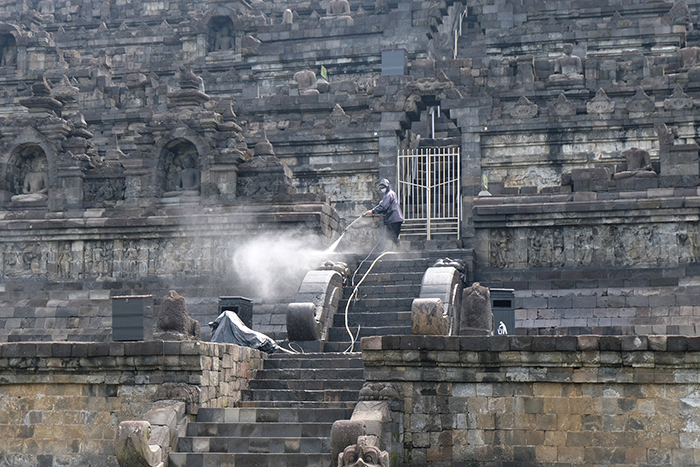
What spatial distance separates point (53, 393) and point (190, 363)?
96.2 inches

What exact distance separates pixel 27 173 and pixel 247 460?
15.0 meters

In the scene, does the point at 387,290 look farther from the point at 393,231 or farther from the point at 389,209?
the point at 389,209

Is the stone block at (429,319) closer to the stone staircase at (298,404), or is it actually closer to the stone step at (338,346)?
the stone staircase at (298,404)

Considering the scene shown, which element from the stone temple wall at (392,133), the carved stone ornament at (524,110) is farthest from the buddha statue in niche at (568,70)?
the carved stone ornament at (524,110)

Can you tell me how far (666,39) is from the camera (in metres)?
38.2

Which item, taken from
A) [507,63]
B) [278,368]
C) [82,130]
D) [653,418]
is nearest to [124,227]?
[82,130]

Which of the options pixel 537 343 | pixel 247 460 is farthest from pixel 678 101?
pixel 247 460

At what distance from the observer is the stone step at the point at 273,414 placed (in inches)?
737

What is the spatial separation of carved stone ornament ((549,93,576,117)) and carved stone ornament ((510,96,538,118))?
444 mm

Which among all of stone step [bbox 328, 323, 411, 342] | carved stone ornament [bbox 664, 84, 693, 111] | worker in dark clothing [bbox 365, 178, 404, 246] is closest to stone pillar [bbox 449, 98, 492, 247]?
worker in dark clothing [bbox 365, 178, 404, 246]

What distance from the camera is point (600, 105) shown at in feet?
102

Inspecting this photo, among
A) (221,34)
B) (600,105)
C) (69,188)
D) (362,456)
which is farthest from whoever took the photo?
(221,34)

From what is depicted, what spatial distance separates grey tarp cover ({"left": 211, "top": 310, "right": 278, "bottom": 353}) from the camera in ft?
71.7

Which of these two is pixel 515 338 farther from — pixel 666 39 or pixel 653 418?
pixel 666 39
